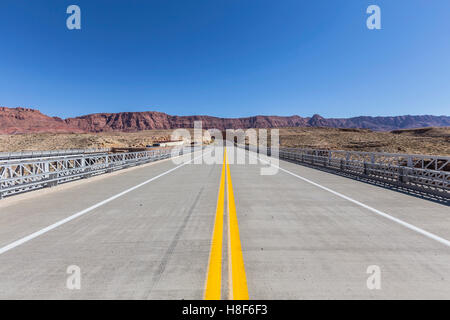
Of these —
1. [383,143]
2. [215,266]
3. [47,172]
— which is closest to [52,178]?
[47,172]

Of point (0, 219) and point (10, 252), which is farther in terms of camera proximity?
point (0, 219)

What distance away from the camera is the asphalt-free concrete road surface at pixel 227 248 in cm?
296

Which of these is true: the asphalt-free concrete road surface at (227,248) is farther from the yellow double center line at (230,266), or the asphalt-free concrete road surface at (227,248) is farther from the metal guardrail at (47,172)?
the metal guardrail at (47,172)

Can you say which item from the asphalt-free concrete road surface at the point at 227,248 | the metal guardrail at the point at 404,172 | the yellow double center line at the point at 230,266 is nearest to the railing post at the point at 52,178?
the asphalt-free concrete road surface at the point at 227,248

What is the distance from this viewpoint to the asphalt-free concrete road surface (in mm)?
2961

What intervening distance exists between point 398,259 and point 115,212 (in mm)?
6180

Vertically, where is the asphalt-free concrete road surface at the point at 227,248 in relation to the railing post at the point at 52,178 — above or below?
below

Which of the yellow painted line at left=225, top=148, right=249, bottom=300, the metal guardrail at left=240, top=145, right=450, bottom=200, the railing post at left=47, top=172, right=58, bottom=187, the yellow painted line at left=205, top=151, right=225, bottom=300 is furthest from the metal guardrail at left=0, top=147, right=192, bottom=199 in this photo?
the metal guardrail at left=240, top=145, right=450, bottom=200

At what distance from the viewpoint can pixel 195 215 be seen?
608 centimetres

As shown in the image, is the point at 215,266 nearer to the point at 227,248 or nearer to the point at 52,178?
the point at 227,248

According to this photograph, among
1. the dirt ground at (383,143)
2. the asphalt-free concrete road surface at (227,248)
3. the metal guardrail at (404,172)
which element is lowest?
the asphalt-free concrete road surface at (227,248)
